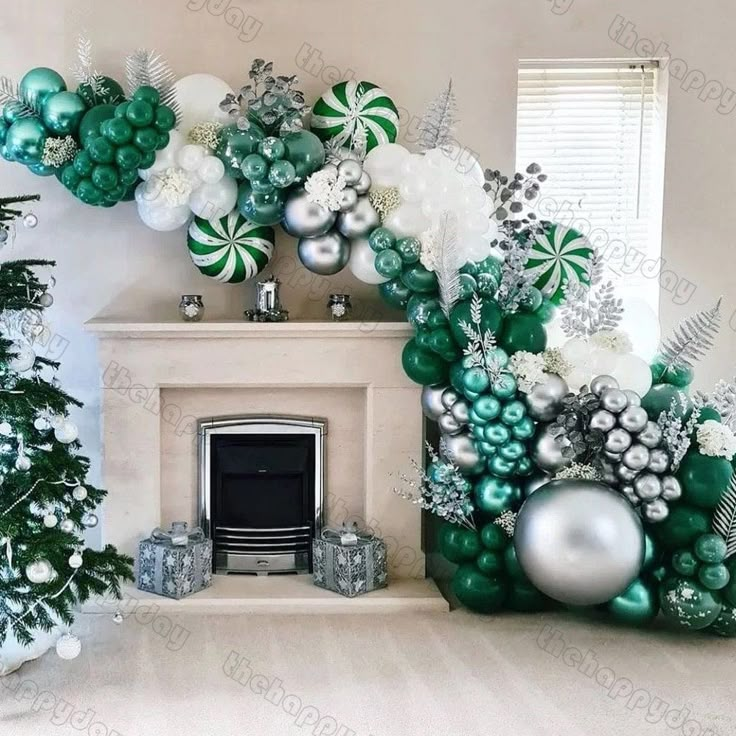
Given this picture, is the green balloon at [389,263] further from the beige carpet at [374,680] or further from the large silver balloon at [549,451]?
the beige carpet at [374,680]

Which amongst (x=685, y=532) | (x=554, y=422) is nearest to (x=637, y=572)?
(x=685, y=532)

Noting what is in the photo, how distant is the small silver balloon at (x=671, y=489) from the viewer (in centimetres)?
310

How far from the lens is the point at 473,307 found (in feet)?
10.3

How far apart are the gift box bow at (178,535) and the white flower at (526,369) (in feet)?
4.20

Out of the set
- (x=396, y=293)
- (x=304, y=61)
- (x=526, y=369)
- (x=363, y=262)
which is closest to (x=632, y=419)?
(x=526, y=369)

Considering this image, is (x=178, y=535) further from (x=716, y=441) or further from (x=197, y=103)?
(x=716, y=441)

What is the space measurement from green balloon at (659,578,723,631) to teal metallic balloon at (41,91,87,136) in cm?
250

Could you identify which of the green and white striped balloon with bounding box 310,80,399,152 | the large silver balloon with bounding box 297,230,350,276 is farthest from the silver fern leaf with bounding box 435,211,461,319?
the green and white striped balloon with bounding box 310,80,399,152

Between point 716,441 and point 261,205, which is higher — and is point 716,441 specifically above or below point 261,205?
below

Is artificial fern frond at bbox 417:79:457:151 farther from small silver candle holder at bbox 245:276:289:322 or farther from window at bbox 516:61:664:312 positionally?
small silver candle holder at bbox 245:276:289:322

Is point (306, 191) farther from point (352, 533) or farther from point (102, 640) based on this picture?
point (102, 640)

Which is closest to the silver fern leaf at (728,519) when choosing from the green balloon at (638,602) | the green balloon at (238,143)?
the green balloon at (638,602)

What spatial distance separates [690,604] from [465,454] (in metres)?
0.86

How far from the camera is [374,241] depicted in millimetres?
3311
